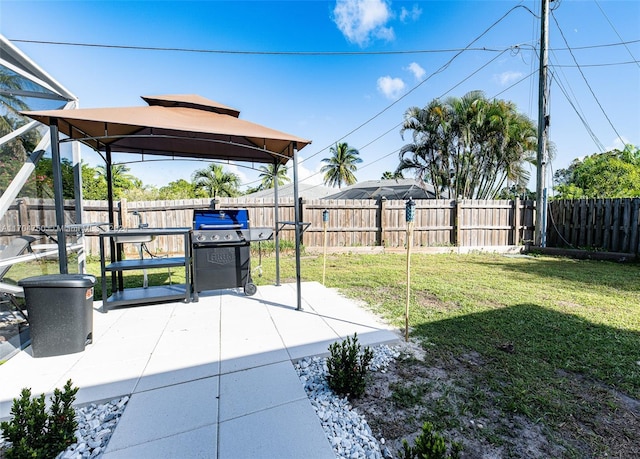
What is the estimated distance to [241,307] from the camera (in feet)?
10.9

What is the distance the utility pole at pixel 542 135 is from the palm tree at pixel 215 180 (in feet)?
62.2

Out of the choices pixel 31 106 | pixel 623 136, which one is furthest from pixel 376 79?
pixel 31 106

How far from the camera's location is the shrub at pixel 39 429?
1.19 meters

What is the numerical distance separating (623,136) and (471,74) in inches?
230

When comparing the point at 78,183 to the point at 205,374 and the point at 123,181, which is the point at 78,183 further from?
the point at 123,181

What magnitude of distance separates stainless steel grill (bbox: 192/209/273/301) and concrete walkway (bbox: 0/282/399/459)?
32 centimetres

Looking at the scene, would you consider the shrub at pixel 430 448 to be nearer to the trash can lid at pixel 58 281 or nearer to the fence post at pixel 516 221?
the trash can lid at pixel 58 281

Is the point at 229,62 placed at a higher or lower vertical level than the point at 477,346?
higher

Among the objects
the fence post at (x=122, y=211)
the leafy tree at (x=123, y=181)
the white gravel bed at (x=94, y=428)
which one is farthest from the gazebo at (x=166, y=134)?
the leafy tree at (x=123, y=181)

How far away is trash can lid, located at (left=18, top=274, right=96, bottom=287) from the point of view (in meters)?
2.04

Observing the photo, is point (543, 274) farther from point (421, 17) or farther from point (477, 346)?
point (421, 17)

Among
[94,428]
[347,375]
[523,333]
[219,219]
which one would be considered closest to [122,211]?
[219,219]

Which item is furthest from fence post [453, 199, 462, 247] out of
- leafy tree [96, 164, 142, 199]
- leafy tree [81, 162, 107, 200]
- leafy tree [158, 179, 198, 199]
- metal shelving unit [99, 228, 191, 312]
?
leafy tree [96, 164, 142, 199]

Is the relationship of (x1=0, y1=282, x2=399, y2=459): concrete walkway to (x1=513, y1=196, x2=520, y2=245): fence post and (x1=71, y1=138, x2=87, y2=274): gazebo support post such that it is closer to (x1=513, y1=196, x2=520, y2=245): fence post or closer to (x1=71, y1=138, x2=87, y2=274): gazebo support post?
(x1=71, y1=138, x2=87, y2=274): gazebo support post
